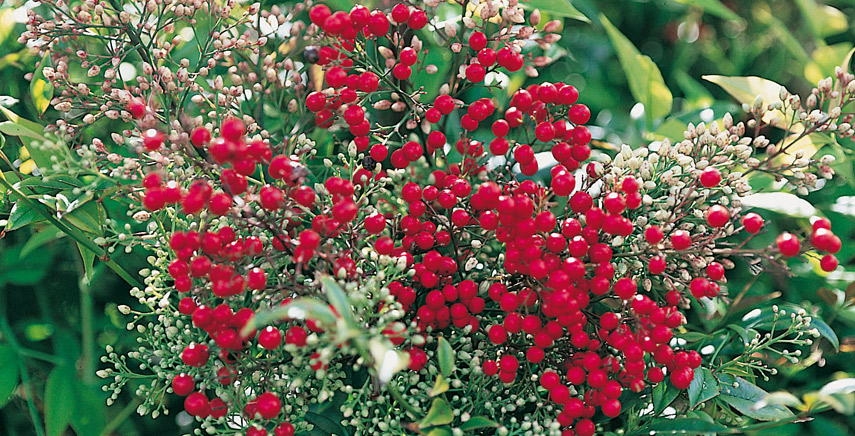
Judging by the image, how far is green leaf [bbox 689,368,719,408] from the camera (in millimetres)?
392

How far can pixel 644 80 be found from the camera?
658 millimetres

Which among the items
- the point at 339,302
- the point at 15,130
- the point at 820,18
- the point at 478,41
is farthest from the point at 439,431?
the point at 820,18

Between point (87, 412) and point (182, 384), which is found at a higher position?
point (182, 384)

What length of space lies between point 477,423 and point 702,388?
5.7 inches

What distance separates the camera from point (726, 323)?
523 millimetres

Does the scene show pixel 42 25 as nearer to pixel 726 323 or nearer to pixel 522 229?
pixel 522 229

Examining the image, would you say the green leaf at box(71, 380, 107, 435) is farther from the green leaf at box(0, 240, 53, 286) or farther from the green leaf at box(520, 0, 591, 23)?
the green leaf at box(520, 0, 591, 23)

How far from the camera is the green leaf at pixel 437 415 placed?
334mm

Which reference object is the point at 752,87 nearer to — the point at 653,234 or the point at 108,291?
the point at 653,234

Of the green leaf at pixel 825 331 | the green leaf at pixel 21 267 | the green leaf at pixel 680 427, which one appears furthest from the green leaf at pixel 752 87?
the green leaf at pixel 21 267

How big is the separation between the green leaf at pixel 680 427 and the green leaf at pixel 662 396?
0.5 inches

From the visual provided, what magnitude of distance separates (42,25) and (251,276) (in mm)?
218

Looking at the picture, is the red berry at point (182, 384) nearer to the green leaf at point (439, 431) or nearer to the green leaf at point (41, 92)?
the green leaf at point (439, 431)

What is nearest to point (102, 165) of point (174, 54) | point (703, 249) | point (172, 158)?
point (172, 158)
